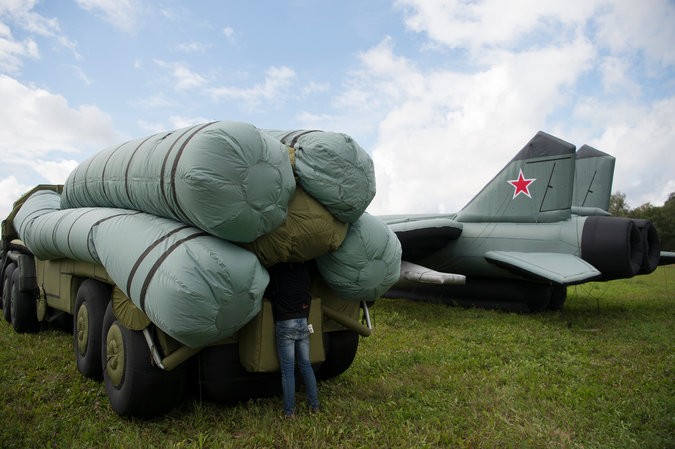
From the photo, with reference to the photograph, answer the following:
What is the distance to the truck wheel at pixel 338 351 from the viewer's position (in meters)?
4.64

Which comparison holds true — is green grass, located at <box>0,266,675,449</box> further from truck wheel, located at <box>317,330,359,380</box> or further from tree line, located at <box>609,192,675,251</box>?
tree line, located at <box>609,192,675,251</box>

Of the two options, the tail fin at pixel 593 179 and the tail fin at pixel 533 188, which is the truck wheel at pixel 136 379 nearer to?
the tail fin at pixel 533 188

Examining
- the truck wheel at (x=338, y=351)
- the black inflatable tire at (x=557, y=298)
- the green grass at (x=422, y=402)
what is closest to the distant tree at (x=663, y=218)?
the black inflatable tire at (x=557, y=298)

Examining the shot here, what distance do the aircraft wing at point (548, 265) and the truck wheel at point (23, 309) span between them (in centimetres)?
726

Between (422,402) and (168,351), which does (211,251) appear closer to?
(168,351)

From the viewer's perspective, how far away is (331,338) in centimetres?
462

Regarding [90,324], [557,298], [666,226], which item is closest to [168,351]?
[90,324]

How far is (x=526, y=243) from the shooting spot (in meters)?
9.30

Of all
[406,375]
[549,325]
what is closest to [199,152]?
[406,375]

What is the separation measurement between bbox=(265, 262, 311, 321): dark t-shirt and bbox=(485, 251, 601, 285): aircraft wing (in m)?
5.41

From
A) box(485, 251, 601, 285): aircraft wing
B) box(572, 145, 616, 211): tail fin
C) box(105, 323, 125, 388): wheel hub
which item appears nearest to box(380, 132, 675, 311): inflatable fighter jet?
box(485, 251, 601, 285): aircraft wing

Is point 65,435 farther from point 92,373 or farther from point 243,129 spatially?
point 243,129

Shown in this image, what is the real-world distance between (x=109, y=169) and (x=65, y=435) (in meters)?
2.11

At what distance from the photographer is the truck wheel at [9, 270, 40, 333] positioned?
642 centimetres
